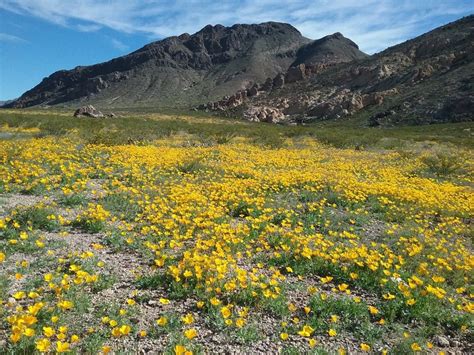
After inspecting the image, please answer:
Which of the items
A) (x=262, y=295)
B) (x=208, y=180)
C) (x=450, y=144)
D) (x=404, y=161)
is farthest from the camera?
(x=450, y=144)

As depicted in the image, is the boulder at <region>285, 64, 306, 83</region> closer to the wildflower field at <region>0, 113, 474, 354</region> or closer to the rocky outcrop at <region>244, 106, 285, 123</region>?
the rocky outcrop at <region>244, 106, 285, 123</region>

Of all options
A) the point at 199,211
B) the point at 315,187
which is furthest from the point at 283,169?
the point at 199,211

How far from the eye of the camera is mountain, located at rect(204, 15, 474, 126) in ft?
225

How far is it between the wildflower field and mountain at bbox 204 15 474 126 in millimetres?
61557

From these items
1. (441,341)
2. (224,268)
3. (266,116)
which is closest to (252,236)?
(224,268)

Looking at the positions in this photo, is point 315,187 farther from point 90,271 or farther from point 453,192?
point 90,271

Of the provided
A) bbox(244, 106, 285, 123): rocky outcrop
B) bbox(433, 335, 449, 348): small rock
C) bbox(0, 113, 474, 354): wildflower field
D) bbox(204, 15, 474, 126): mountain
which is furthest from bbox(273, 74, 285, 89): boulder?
bbox(433, 335, 449, 348): small rock

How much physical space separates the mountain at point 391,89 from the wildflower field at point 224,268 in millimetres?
61557

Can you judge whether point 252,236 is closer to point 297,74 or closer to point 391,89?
point 391,89

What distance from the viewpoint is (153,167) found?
12664 millimetres

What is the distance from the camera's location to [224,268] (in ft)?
17.6

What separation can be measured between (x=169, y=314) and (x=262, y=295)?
3.99 feet

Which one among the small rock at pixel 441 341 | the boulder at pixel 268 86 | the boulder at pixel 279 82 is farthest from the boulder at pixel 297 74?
the small rock at pixel 441 341

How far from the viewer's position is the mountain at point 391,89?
225 ft
